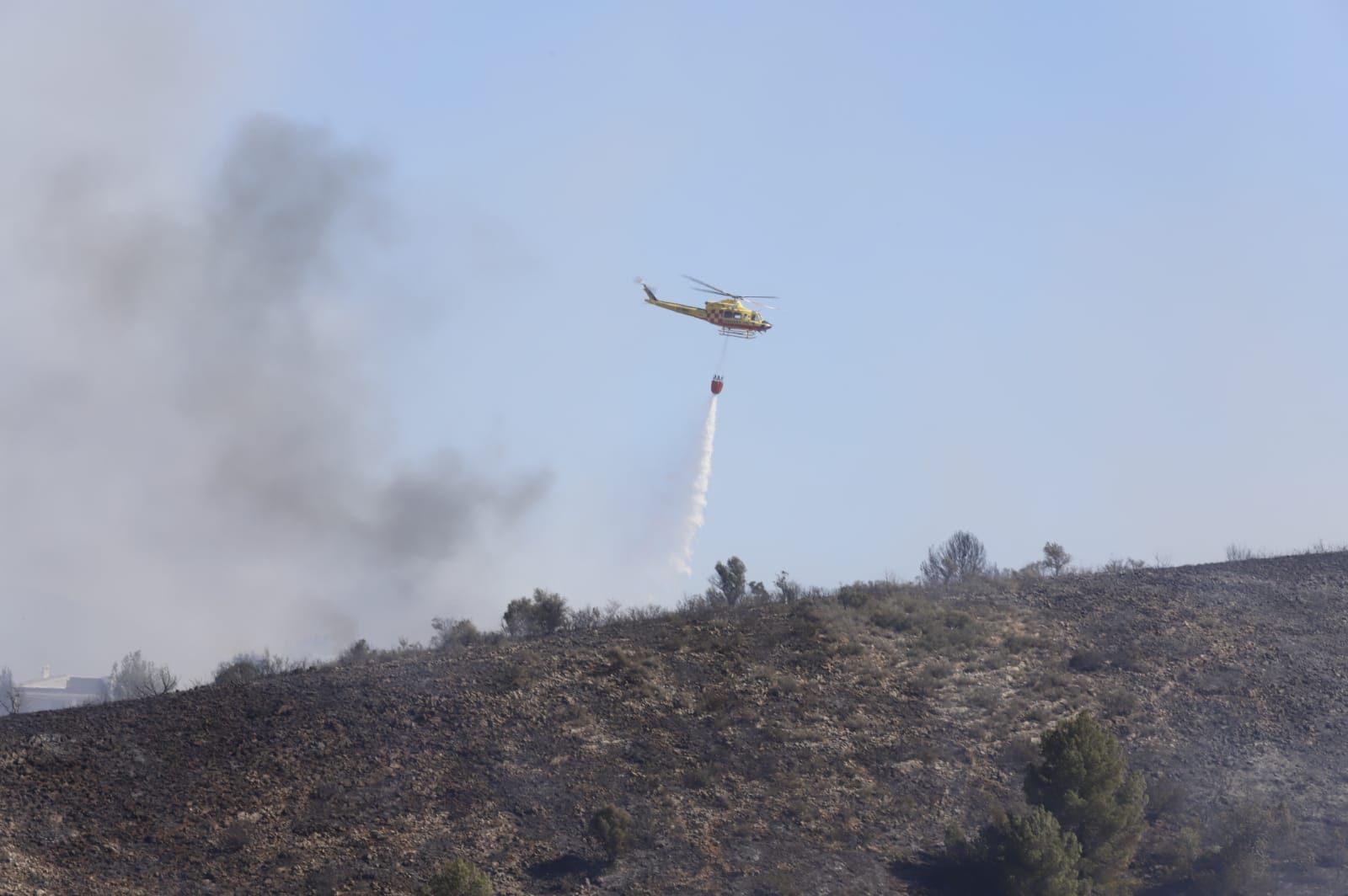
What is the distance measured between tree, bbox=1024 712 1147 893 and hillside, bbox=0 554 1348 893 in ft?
5.36

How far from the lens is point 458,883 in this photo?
31.0 metres

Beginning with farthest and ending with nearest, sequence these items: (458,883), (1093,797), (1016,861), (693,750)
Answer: (693,750), (1093,797), (1016,861), (458,883)

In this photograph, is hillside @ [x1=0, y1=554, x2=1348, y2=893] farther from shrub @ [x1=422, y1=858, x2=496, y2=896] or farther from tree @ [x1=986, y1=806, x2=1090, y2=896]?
shrub @ [x1=422, y1=858, x2=496, y2=896]

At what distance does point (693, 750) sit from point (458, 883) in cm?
1471

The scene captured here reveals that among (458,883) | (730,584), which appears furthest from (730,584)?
(458,883)

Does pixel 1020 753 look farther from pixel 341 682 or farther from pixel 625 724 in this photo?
pixel 341 682

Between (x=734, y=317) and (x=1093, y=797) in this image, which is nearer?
(x=1093, y=797)

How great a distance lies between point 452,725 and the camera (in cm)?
4450

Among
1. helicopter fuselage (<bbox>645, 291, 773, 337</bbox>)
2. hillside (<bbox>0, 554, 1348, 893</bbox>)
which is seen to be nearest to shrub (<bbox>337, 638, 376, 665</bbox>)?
hillside (<bbox>0, 554, 1348, 893</bbox>)

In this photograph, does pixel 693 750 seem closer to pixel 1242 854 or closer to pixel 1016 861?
pixel 1016 861

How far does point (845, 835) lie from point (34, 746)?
2429 cm

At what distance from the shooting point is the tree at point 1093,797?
39.2 m

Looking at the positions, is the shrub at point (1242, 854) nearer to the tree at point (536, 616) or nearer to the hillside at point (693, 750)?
the hillside at point (693, 750)

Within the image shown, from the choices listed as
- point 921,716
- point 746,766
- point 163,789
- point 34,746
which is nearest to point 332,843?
point 163,789
